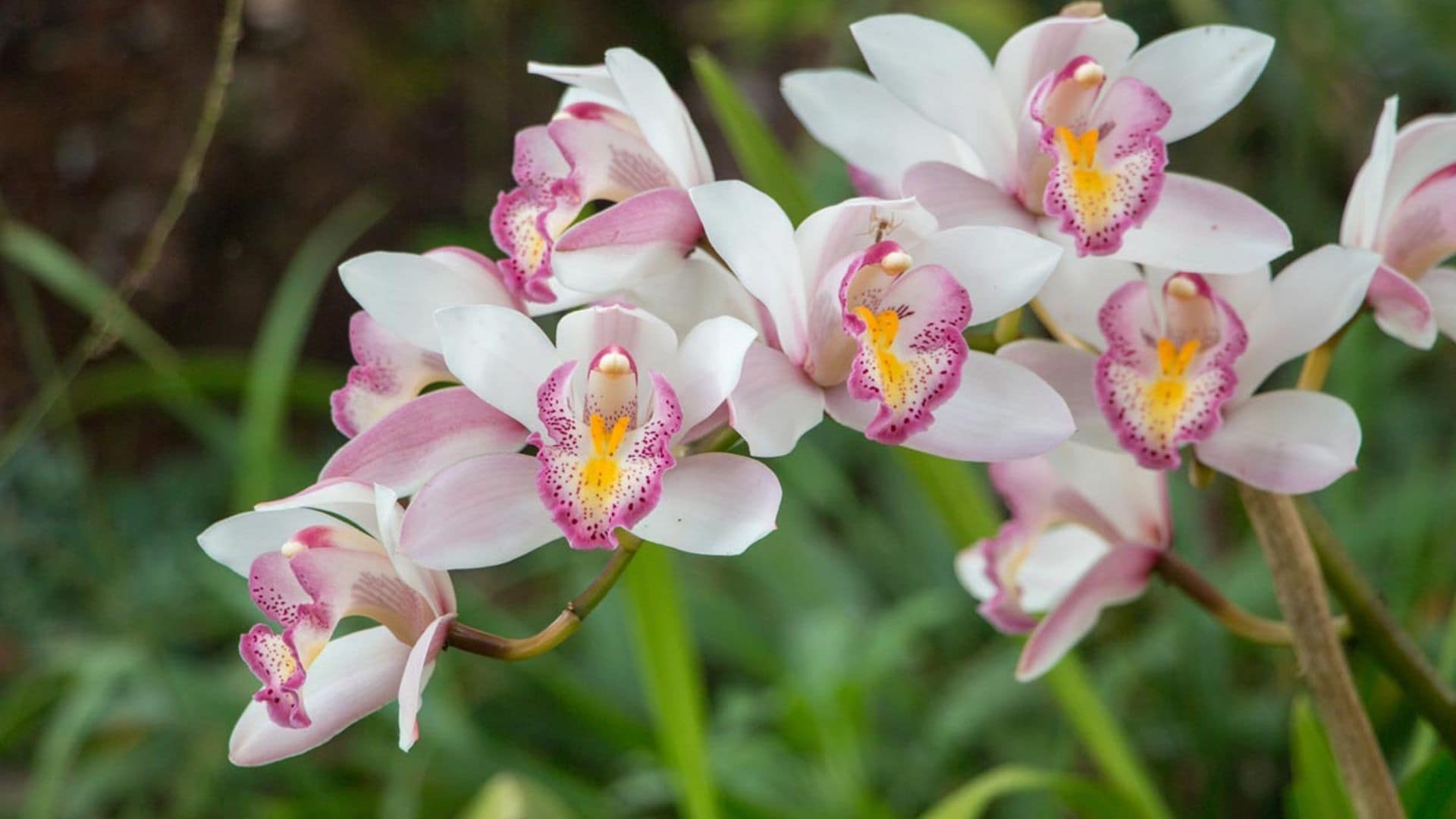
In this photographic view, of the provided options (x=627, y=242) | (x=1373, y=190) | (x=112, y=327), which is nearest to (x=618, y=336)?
(x=627, y=242)

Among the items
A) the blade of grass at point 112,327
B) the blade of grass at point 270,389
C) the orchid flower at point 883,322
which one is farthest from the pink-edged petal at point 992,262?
the blade of grass at point 270,389

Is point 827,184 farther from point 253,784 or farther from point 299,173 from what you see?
point 253,784

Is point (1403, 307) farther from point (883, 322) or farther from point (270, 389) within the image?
point (270, 389)

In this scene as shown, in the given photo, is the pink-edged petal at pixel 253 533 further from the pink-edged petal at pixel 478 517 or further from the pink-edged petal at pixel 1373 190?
the pink-edged petal at pixel 1373 190

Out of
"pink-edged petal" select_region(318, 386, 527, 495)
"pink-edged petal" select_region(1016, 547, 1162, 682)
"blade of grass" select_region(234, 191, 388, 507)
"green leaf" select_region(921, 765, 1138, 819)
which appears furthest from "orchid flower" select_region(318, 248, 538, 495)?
"blade of grass" select_region(234, 191, 388, 507)

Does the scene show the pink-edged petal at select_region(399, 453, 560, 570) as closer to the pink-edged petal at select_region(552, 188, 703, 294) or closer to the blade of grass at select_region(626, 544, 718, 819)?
the pink-edged petal at select_region(552, 188, 703, 294)

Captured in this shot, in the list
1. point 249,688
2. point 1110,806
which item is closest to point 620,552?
point 1110,806

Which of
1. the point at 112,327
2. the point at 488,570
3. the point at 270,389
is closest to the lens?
the point at 112,327

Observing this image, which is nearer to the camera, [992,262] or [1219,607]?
[992,262]
